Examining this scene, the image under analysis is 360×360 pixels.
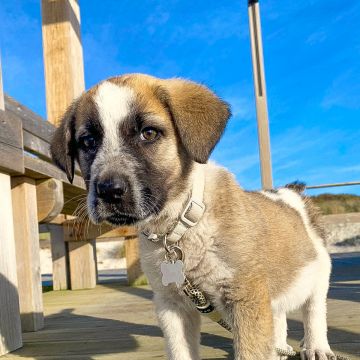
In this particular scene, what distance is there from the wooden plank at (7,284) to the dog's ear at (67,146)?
683 millimetres

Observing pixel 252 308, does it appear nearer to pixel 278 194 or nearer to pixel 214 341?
pixel 214 341

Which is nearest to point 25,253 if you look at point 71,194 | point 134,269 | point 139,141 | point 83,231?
point 139,141

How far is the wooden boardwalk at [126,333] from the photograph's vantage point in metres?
3.16

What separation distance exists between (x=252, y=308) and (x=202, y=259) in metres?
0.33

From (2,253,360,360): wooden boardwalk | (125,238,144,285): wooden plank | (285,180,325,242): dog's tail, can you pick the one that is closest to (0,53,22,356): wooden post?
(2,253,360,360): wooden boardwalk

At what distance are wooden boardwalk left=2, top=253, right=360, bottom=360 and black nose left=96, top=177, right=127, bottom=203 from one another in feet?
3.79

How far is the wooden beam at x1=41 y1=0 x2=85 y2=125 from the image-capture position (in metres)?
6.87

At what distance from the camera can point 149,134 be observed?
2.59 metres

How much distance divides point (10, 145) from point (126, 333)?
1.66m

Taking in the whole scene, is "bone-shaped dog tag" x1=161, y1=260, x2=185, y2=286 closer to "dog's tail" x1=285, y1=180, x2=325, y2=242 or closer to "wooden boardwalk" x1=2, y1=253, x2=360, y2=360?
"wooden boardwalk" x1=2, y1=253, x2=360, y2=360

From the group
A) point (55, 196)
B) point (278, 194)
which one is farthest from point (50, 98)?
point (278, 194)

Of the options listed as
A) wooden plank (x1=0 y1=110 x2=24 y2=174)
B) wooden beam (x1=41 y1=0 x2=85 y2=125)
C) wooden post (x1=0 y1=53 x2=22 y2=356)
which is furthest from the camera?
wooden beam (x1=41 y1=0 x2=85 y2=125)

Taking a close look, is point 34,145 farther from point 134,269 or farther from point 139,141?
point 134,269

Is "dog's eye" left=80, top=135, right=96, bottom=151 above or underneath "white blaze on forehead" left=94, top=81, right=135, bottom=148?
underneath
